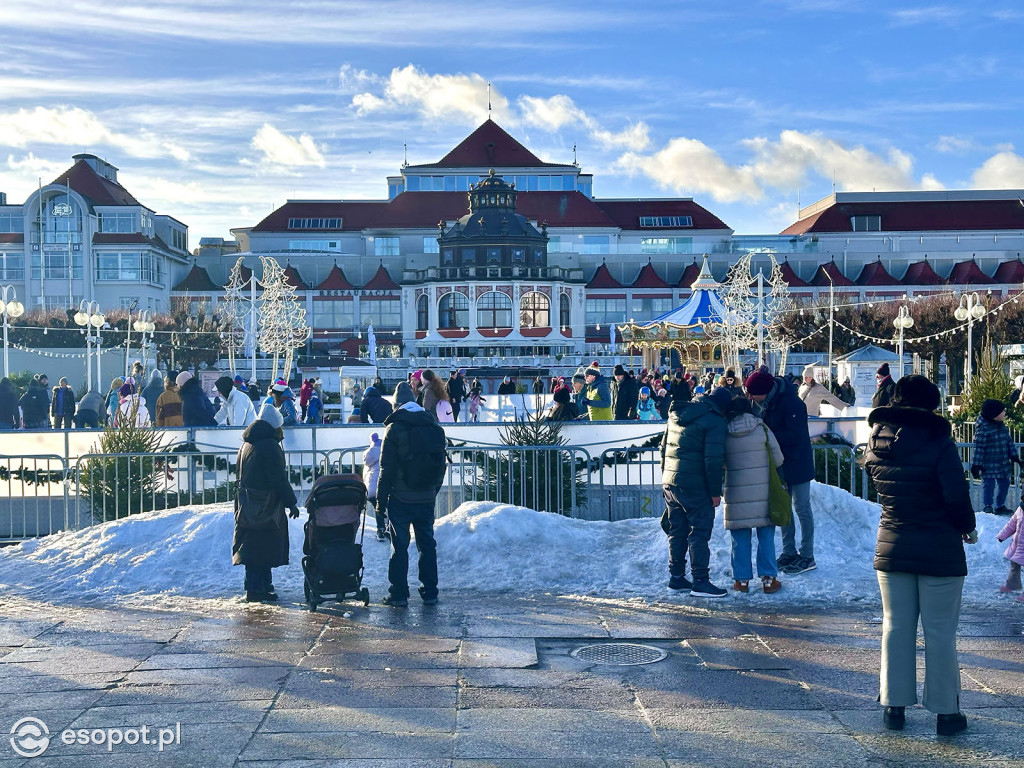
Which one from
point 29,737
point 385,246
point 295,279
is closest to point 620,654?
point 29,737

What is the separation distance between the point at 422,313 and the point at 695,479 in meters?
72.1

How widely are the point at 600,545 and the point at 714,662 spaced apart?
346 cm

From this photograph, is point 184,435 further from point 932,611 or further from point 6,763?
point 932,611

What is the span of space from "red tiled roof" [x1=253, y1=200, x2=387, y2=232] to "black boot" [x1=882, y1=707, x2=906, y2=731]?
89.6 meters

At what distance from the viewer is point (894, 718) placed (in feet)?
19.5

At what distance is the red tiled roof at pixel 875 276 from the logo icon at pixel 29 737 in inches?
3298

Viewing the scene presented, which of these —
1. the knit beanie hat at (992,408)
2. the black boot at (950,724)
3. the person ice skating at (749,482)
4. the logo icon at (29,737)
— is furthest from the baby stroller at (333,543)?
the knit beanie hat at (992,408)

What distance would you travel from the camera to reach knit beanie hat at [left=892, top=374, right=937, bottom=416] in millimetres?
6129

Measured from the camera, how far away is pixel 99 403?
23.8 metres

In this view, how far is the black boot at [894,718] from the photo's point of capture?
19.5ft

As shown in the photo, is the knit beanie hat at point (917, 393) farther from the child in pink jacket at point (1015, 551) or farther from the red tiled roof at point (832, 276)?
the red tiled roof at point (832, 276)

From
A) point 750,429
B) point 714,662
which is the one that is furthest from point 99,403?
point 714,662

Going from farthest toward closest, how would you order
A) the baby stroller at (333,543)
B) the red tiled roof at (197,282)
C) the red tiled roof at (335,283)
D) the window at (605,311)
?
the red tiled roof at (197,282)
the window at (605,311)
the red tiled roof at (335,283)
the baby stroller at (333,543)

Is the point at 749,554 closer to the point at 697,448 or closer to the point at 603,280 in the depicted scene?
the point at 697,448
